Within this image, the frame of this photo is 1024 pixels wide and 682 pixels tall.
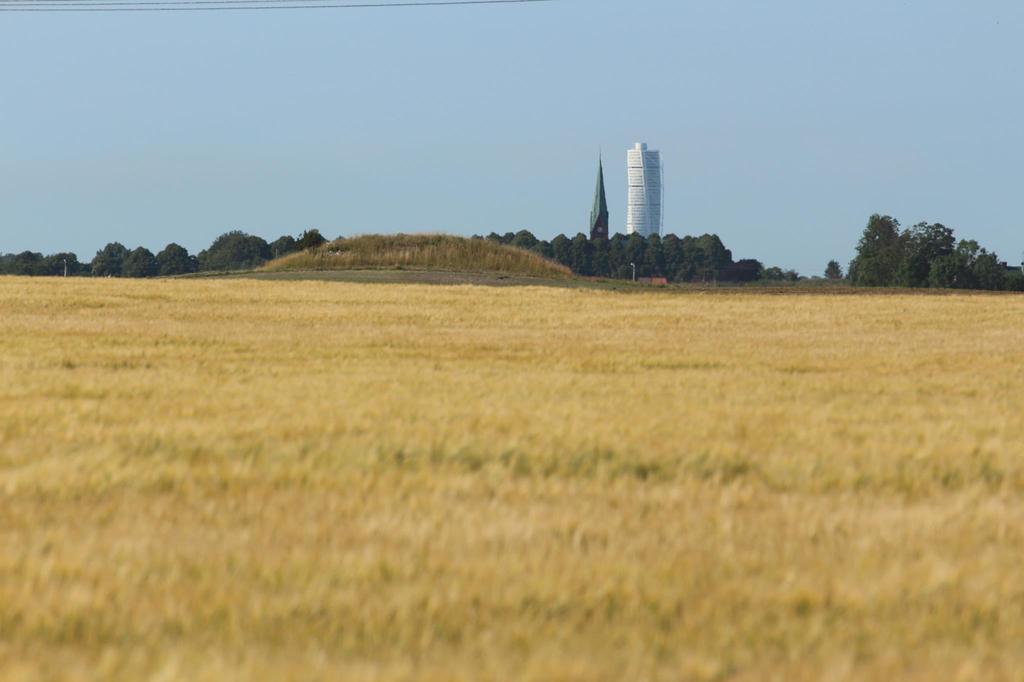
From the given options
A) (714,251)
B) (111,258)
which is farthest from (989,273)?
(111,258)

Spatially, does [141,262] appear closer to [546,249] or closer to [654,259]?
[546,249]

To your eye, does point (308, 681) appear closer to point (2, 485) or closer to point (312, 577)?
point (312, 577)

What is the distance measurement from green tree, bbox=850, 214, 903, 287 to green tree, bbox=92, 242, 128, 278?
68667 millimetres

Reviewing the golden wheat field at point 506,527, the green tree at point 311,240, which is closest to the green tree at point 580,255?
the green tree at point 311,240

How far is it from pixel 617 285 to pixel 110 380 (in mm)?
31784

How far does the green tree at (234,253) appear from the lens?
124 metres

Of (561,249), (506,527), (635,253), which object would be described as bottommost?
(506,527)

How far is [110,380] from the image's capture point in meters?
10.2

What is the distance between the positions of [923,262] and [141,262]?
71.6 m

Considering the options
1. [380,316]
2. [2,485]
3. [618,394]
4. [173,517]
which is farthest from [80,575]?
[380,316]

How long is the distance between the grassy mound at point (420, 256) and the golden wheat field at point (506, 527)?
3875 centimetres

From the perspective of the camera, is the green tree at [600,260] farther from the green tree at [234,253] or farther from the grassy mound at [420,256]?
the grassy mound at [420,256]

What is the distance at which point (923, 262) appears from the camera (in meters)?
112

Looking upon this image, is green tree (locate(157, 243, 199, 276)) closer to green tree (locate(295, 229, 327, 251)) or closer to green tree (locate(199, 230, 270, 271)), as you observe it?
→ green tree (locate(199, 230, 270, 271))
